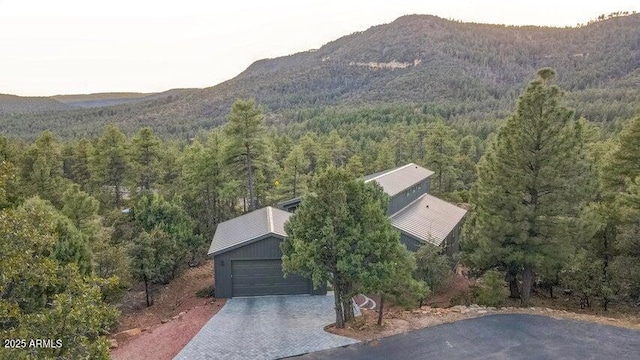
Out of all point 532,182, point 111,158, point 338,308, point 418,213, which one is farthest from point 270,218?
point 111,158

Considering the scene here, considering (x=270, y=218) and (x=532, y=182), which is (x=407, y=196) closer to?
(x=270, y=218)

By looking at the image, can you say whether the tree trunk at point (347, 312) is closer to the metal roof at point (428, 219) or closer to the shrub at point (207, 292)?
the metal roof at point (428, 219)

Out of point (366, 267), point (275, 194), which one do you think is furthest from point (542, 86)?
point (275, 194)

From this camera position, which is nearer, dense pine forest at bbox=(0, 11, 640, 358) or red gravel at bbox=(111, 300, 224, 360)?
dense pine forest at bbox=(0, 11, 640, 358)

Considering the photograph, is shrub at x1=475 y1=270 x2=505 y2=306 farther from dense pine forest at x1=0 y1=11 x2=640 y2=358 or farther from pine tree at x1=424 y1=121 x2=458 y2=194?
pine tree at x1=424 y1=121 x2=458 y2=194

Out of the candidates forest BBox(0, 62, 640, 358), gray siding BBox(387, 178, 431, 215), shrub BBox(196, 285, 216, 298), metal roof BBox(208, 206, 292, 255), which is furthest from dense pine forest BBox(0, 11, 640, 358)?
gray siding BBox(387, 178, 431, 215)
